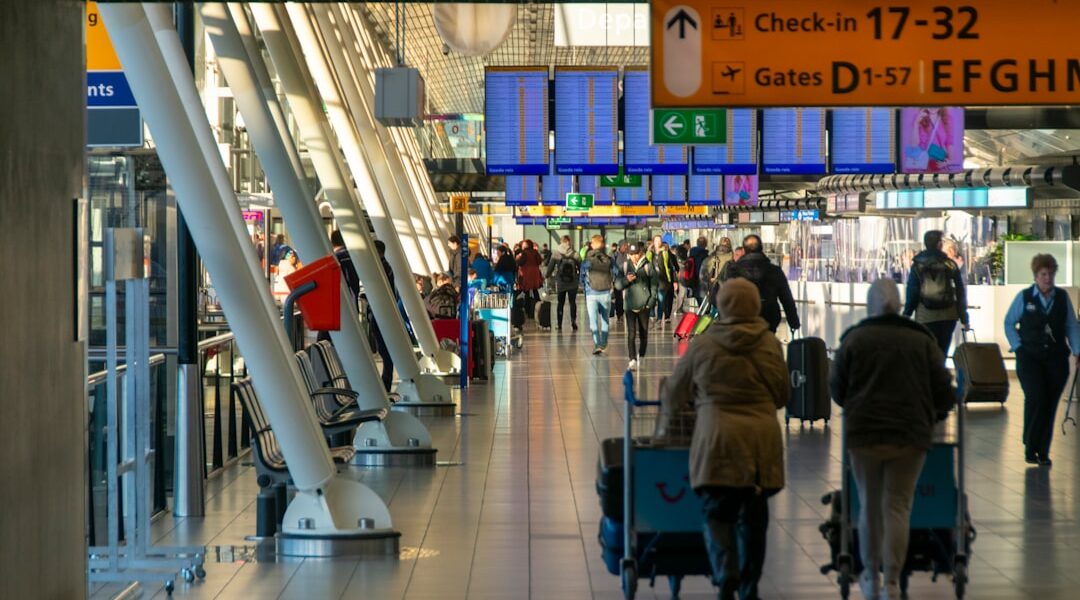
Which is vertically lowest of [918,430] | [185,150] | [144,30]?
[918,430]

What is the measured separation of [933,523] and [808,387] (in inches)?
299

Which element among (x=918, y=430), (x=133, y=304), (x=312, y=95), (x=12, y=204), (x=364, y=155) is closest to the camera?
(x=12, y=204)

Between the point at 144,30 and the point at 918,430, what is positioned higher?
the point at 144,30

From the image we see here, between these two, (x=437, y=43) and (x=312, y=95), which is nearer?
(x=312, y=95)

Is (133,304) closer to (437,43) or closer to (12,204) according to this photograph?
(12,204)

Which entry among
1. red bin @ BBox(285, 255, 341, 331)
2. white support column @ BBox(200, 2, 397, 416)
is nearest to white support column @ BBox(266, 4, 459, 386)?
white support column @ BBox(200, 2, 397, 416)

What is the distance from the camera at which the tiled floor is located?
308 inches

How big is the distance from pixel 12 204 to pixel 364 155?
14.7m

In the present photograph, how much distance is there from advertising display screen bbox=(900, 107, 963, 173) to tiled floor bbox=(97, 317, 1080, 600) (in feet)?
23.7

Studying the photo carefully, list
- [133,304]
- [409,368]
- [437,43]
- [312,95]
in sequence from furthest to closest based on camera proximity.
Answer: [437,43]
[409,368]
[312,95]
[133,304]

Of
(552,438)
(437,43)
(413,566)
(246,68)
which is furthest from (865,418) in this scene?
(437,43)

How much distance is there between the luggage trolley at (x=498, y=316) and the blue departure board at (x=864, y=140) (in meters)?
5.82

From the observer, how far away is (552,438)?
14078mm

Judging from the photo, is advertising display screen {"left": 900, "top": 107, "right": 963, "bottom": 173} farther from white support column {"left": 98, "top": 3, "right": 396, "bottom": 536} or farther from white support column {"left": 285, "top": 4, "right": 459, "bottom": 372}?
white support column {"left": 98, "top": 3, "right": 396, "bottom": 536}
